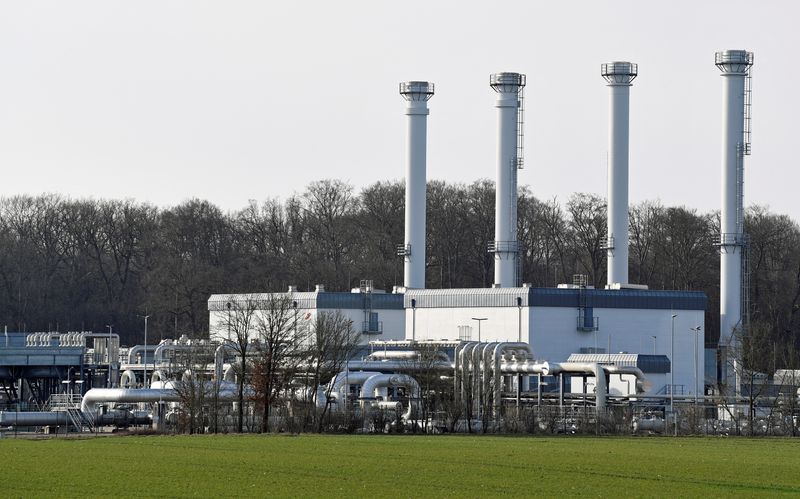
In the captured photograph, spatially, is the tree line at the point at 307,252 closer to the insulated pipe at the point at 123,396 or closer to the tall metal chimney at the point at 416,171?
the tall metal chimney at the point at 416,171

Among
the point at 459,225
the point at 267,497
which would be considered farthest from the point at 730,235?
the point at 267,497

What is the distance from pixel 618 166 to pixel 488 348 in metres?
23.4

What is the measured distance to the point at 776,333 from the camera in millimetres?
134375

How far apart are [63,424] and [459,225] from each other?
6654 centimetres

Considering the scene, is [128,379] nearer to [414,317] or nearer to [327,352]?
[327,352]

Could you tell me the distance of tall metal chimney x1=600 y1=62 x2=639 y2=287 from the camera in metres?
111

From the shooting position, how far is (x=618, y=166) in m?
111

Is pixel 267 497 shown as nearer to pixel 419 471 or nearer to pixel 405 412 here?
pixel 419 471

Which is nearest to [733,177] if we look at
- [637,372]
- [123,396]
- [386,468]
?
[637,372]

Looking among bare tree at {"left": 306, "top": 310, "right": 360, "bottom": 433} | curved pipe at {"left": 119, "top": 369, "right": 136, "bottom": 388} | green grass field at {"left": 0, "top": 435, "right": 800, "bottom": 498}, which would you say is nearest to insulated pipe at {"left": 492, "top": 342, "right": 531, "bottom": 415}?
bare tree at {"left": 306, "top": 310, "right": 360, "bottom": 433}

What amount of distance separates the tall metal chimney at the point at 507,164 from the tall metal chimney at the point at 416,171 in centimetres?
625

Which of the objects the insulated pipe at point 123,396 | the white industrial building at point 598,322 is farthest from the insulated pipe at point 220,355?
the white industrial building at point 598,322

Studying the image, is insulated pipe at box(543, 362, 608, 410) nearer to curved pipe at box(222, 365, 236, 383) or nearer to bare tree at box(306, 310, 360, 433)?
bare tree at box(306, 310, 360, 433)

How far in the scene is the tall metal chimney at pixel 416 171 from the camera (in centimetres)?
11762
